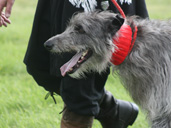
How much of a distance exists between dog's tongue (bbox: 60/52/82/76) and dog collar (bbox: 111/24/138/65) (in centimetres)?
30

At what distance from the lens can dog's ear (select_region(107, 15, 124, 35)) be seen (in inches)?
126

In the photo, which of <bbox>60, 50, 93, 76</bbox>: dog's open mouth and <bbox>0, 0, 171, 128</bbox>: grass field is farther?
<bbox>0, 0, 171, 128</bbox>: grass field

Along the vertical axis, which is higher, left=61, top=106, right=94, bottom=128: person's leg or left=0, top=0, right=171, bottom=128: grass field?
left=61, top=106, right=94, bottom=128: person's leg

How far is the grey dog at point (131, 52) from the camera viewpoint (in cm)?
329

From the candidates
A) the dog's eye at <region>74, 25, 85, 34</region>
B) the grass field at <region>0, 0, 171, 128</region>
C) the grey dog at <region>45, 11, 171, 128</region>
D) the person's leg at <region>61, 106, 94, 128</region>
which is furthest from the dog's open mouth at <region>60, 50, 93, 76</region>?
the grass field at <region>0, 0, 171, 128</region>

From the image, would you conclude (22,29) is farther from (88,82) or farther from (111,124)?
(88,82)

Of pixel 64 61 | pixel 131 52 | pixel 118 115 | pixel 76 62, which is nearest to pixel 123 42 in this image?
pixel 131 52

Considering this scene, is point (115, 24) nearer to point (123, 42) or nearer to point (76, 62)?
point (123, 42)

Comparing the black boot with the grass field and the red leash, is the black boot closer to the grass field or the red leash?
the grass field

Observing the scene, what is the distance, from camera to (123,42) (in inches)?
129

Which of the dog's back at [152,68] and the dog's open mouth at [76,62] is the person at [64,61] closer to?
the dog's open mouth at [76,62]

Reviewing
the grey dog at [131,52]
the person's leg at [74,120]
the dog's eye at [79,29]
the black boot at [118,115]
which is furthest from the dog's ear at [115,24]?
the black boot at [118,115]

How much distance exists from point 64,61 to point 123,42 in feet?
2.04

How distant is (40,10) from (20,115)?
4.76ft
